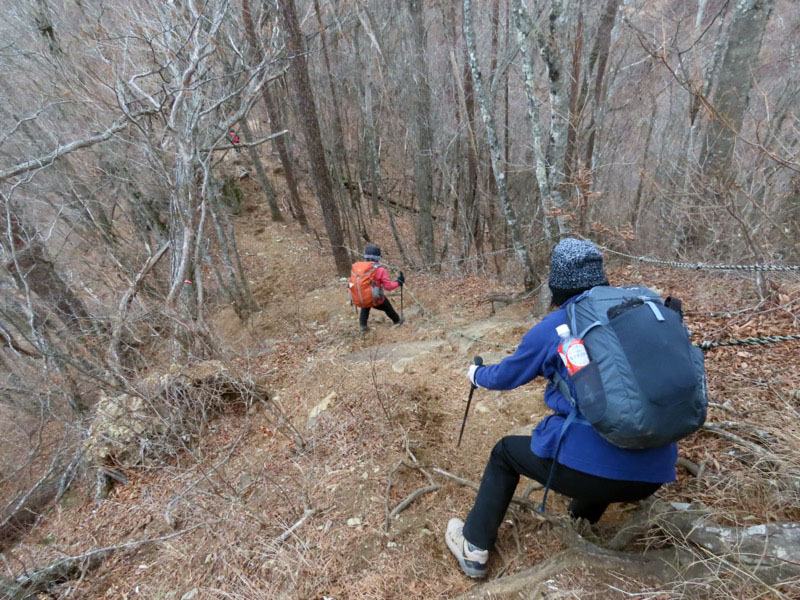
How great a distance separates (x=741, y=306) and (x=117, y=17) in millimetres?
9802

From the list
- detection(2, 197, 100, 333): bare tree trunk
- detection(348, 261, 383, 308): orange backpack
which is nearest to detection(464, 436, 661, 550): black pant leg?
detection(348, 261, 383, 308): orange backpack

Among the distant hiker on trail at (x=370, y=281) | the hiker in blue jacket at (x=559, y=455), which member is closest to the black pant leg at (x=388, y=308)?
the distant hiker on trail at (x=370, y=281)

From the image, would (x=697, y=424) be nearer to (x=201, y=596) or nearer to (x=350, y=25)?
(x=201, y=596)

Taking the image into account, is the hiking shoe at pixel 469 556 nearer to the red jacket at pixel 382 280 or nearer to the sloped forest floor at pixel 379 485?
the sloped forest floor at pixel 379 485

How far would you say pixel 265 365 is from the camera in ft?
20.9

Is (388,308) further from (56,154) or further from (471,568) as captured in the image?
(471,568)

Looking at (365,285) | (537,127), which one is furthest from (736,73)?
(365,285)

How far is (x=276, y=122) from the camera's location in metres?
11.7

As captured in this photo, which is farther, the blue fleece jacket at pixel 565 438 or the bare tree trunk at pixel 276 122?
the bare tree trunk at pixel 276 122

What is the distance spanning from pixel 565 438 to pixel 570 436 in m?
0.03

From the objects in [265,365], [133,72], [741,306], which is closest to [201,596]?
[265,365]

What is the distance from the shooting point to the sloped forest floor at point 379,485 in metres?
2.23

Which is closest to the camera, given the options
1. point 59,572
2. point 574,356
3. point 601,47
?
point 574,356

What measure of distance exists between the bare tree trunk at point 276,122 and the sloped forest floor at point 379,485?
18.6 ft
